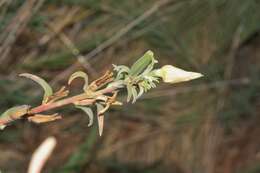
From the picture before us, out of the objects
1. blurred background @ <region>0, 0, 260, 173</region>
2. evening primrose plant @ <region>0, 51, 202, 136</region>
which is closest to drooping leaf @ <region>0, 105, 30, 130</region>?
evening primrose plant @ <region>0, 51, 202, 136</region>

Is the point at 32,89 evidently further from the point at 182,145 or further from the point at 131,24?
the point at 182,145

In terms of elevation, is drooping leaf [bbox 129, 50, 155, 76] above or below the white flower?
above

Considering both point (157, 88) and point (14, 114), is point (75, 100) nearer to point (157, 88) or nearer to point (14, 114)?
point (14, 114)

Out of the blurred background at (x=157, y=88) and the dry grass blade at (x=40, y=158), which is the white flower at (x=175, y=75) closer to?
the dry grass blade at (x=40, y=158)

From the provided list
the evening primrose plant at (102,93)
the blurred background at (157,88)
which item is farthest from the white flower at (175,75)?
the blurred background at (157,88)

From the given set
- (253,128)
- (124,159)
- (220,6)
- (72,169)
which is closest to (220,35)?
(220,6)

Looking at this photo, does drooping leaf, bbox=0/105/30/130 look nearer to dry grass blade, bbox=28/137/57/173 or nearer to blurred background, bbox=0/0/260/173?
dry grass blade, bbox=28/137/57/173
